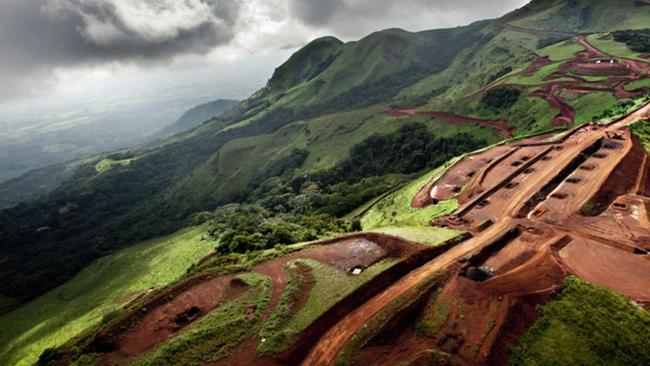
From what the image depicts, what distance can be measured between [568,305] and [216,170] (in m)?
180

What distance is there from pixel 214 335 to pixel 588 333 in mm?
26856

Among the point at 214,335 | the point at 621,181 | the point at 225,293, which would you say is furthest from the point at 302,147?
the point at 214,335

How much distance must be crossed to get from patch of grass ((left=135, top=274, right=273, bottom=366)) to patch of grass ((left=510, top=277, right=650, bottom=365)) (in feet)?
63.8

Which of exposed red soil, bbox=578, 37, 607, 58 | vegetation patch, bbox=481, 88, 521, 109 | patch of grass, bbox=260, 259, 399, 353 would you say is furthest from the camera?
exposed red soil, bbox=578, 37, 607, 58

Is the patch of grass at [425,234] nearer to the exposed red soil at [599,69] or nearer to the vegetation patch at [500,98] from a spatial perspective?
the vegetation patch at [500,98]

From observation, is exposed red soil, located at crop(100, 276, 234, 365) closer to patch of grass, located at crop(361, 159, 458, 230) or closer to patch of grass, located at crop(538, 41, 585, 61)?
patch of grass, located at crop(361, 159, 458, 230)

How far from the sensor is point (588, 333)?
23438mm

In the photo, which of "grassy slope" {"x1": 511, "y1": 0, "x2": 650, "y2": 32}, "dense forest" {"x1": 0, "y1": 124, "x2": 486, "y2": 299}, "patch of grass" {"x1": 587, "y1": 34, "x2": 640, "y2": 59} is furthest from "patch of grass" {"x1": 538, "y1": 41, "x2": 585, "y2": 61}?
"grassy slope" {"x1": 511, "y1": 0, "x2": 650, "y2": 32}

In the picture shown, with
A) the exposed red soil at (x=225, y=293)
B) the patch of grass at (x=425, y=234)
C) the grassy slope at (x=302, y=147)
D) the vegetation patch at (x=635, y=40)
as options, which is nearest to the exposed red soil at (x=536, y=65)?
the vegetation patch at (x=635, y=40)

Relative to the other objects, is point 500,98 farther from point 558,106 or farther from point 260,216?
point 260,216

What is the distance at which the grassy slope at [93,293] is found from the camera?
7162cm

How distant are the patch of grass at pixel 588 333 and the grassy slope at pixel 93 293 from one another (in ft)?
229

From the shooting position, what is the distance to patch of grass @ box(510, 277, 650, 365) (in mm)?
22016

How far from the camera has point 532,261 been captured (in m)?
31.1
